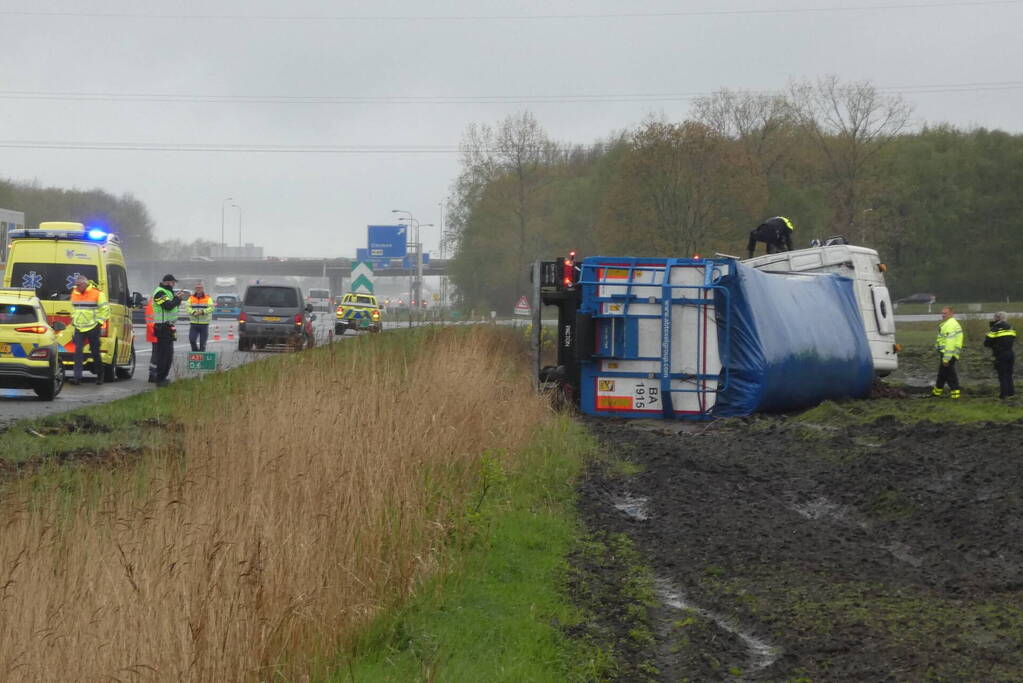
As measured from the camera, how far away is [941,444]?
15984 millimetres

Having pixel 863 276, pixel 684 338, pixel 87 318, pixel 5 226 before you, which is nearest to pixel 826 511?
pixel 684 338

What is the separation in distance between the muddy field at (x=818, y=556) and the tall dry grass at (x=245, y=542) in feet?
4.39

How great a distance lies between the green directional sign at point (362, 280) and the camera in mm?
31578

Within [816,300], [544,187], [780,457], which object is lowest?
[780,457]

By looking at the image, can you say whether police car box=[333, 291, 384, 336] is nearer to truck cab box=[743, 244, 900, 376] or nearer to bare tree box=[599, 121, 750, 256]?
bare tree box=[599, 121, 750, 256]

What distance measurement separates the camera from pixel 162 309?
934 inches

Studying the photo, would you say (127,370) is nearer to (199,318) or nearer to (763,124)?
(199,318)

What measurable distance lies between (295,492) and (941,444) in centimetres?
964

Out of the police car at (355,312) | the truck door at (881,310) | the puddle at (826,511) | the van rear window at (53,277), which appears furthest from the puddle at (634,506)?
the police car at (355,312)

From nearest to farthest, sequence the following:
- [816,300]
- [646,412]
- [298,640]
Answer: [298,640], [646,412], [816,300]

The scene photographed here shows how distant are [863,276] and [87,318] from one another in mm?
13016

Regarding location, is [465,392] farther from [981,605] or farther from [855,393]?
[855,393]

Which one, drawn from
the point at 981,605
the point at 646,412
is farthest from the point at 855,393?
the point at 981,605

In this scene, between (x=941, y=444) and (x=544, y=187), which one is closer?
(x=941, y=444)
